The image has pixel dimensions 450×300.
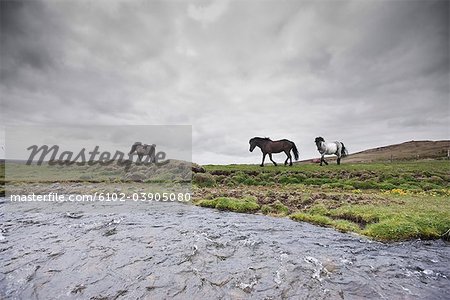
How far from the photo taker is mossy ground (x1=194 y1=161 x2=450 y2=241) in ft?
39.5

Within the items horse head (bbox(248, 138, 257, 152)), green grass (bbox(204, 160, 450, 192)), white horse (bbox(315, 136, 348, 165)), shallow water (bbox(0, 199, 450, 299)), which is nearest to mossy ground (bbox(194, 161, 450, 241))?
green grass (bbox(204, 160, 450, 192))

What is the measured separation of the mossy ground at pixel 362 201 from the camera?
12.0 meters

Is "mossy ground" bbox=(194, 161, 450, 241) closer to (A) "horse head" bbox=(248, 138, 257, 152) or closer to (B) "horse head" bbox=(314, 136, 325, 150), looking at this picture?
(B) "horse head" bbox=(314, 136, 325, 150)

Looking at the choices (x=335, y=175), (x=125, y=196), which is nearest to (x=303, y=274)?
(x=125, y=196)

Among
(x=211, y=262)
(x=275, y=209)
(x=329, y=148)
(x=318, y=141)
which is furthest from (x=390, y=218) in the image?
(x=329, y=148)

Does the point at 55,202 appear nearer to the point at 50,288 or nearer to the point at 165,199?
the point at 165,199

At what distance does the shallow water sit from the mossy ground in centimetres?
112

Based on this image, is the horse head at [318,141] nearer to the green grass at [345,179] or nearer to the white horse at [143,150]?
the green grass at [345,179]

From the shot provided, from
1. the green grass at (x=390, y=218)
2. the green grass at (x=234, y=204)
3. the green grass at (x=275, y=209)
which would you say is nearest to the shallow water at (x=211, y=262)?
the green grass at (x=390, y=218)

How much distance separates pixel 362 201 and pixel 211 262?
12365 mm

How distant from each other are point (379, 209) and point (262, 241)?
8.09 m

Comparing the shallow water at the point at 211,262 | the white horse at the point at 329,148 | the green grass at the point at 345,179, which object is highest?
the white horse at the point at 329,148

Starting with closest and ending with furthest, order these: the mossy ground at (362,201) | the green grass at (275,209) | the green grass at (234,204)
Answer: the mossy ground at (362,201) → the green grass at (275,209) → the green grass at (234,204)

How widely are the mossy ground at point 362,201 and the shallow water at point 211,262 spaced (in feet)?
3.69
